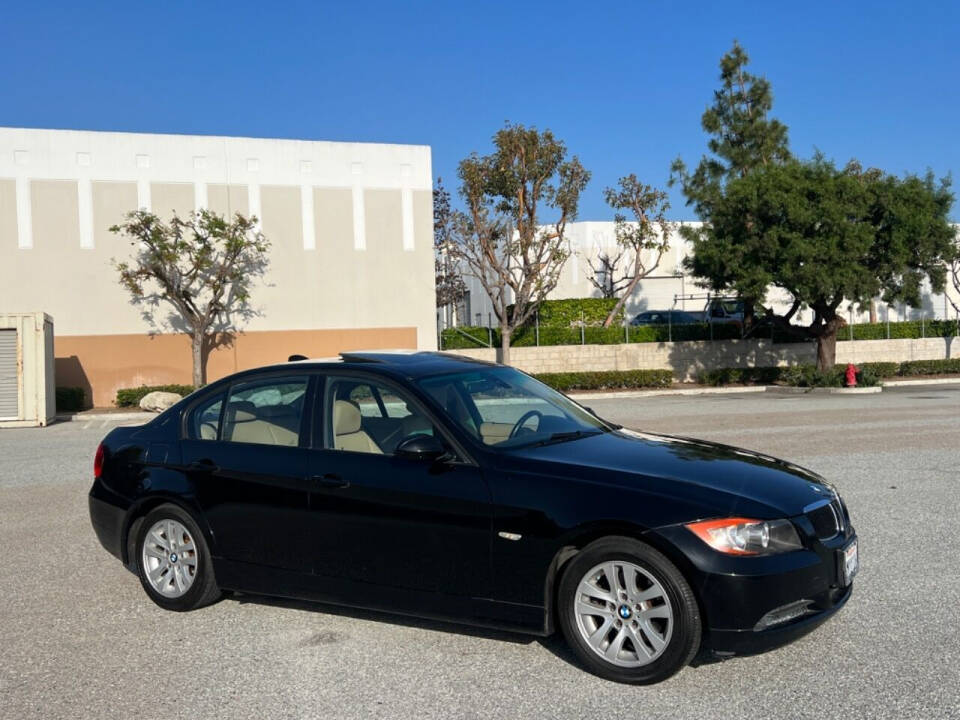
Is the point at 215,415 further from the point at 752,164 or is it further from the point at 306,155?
the point at 752,164

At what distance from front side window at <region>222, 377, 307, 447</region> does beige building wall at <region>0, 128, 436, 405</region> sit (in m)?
24.2

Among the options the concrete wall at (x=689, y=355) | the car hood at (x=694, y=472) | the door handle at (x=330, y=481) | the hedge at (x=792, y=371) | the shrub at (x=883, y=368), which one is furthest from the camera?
the concrete wall at (x=689, y=355)

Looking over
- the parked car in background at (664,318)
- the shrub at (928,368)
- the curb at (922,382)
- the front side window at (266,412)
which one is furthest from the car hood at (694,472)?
the parked car in background at (664,318)

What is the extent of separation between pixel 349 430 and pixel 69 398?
23877 mm

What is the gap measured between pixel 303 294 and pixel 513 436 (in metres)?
25.5

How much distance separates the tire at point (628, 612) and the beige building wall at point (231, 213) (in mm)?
26092

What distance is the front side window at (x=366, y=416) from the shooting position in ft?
17.8

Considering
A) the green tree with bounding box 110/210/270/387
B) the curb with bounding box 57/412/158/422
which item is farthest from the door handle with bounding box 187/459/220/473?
the green tree with bounding box 110/210/270/387

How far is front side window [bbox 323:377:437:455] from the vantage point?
17.8 ft

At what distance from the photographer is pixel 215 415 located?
A: 20.0ft

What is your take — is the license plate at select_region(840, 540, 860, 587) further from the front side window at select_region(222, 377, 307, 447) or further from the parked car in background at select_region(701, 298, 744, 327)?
the parked car in background at select_region(701, 298, 744, 327)

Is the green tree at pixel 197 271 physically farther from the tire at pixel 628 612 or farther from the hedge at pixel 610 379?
the tire at pixel 628 612

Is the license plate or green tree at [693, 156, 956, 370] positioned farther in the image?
green tree at [693, 156, 956, 370]

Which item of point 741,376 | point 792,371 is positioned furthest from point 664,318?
point 792,371
